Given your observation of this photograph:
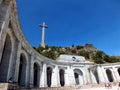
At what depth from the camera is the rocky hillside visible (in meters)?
51.2

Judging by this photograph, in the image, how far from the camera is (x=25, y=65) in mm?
19969

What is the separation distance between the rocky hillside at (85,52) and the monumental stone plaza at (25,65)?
15168mm

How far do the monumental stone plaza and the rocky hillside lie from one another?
1517cm

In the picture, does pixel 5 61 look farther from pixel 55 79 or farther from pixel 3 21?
pixel 55 79

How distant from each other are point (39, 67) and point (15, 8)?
43.9ft

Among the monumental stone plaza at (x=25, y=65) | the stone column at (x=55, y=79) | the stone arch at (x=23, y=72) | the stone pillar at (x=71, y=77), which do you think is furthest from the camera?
the stone pillar at (x=71, y=77)

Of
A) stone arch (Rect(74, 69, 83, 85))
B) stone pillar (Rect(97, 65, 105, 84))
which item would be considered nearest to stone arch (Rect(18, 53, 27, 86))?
stone arch (Rect(74, 69, 83, 85))

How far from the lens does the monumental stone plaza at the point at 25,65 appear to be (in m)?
12.7

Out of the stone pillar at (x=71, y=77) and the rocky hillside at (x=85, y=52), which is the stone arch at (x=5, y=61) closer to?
the stone pillar at (x=71, y=77)

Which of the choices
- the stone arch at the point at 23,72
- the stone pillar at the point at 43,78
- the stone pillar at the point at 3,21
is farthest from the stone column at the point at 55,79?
the stone pillar at the point at 3,21

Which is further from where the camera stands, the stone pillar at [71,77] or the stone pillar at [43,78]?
the stone pillar at [71,77]

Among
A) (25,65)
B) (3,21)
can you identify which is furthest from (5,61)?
(25,65)

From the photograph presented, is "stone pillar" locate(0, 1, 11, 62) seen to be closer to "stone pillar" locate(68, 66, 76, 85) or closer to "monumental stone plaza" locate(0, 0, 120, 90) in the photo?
"monumental stone plaza" locate(0, 0, 120, 90)

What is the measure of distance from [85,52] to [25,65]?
1750 inches
